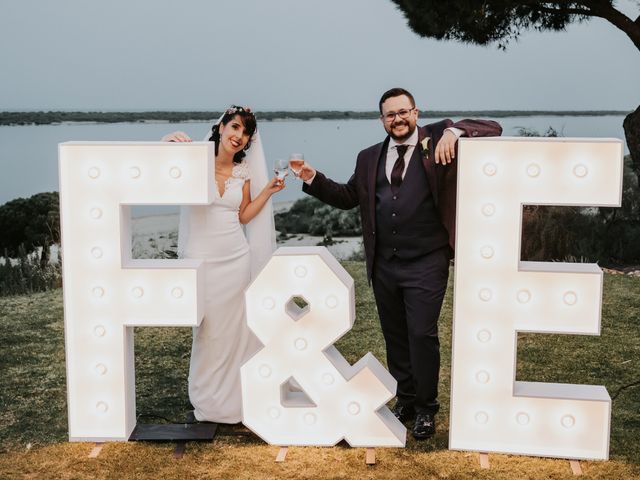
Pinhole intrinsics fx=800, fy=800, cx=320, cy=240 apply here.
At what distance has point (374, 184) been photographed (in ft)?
15.1

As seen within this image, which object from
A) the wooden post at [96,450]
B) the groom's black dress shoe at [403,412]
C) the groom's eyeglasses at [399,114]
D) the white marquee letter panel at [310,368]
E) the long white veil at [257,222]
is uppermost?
the groom's eyeglasses at [399,114]

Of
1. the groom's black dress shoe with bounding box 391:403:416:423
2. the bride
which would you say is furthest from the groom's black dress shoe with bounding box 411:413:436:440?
the bride

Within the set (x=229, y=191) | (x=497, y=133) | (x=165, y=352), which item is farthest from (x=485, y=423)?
(x=165, y=352)

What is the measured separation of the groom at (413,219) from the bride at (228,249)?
0.35m

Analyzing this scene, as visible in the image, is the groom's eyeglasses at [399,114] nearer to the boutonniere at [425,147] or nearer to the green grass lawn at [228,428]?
the boutonniere at [425,147]

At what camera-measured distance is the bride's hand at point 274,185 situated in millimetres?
4609

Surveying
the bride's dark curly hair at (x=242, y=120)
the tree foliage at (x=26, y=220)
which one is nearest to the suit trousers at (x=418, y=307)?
the bride's dark curly hair at (x=242, y=120)

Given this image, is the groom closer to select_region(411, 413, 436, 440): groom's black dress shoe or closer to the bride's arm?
select_region(411, 413, 436, 440): groom's black dress shoe

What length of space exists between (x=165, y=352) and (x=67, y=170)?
272cm

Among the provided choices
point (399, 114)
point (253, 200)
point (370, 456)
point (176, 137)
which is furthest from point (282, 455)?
point (399, 114)

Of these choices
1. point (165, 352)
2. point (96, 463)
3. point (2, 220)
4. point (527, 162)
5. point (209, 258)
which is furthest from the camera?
point (2, 220)

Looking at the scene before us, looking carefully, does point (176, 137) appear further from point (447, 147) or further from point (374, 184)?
point (447, 147)

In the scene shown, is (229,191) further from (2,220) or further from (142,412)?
(2,220)

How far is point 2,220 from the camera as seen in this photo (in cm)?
1231
